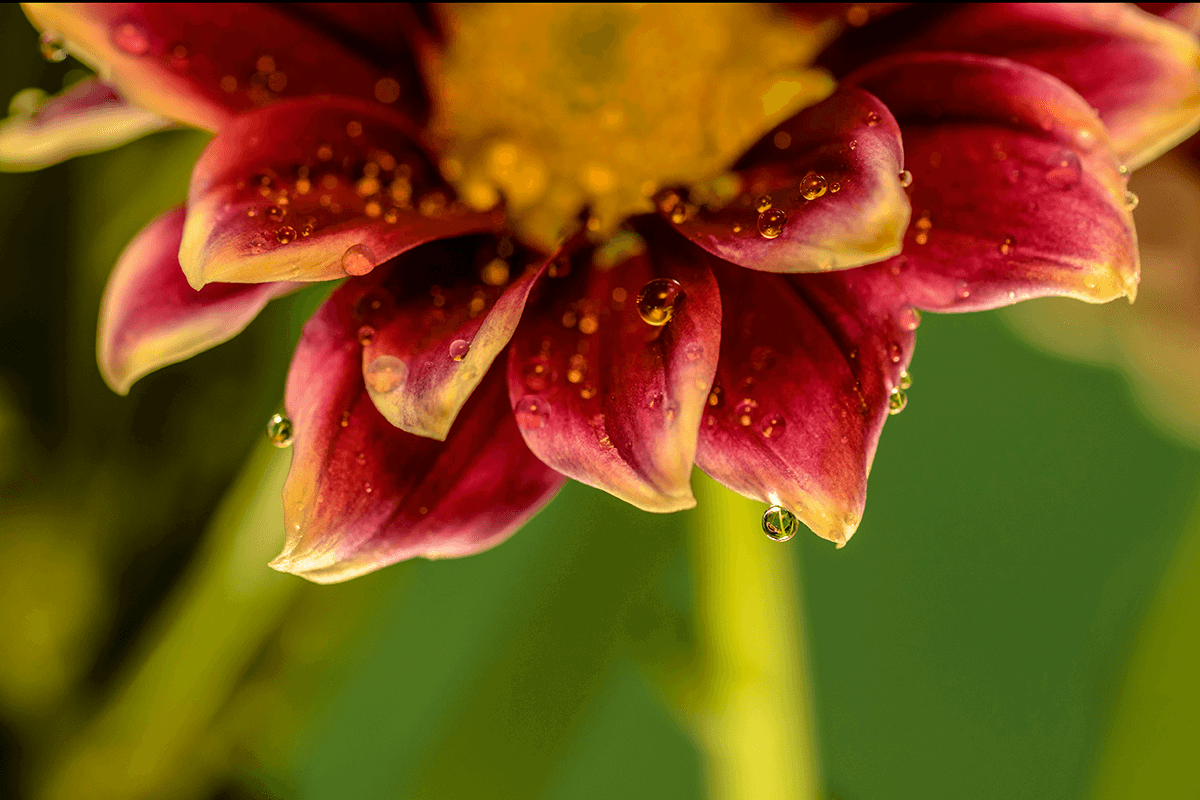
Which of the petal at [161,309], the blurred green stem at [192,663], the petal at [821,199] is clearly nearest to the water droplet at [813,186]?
the petal at [821,199]

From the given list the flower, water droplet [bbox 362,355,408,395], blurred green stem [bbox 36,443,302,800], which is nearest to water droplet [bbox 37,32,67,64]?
the flower

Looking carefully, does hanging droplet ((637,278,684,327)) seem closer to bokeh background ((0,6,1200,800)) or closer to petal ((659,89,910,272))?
petal ((659,89,910,272))

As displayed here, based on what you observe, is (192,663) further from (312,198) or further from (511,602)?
(312,198)

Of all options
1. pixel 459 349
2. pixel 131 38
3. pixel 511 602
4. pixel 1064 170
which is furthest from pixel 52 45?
pixel 511 602

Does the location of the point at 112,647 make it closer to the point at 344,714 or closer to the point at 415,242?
the point at 344,714

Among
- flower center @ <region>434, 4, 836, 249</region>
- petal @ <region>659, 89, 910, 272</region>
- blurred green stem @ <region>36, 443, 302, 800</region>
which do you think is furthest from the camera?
blurred green stem @ <region>36, 443, 302, 800</region>

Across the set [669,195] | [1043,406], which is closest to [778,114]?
[669,195]
